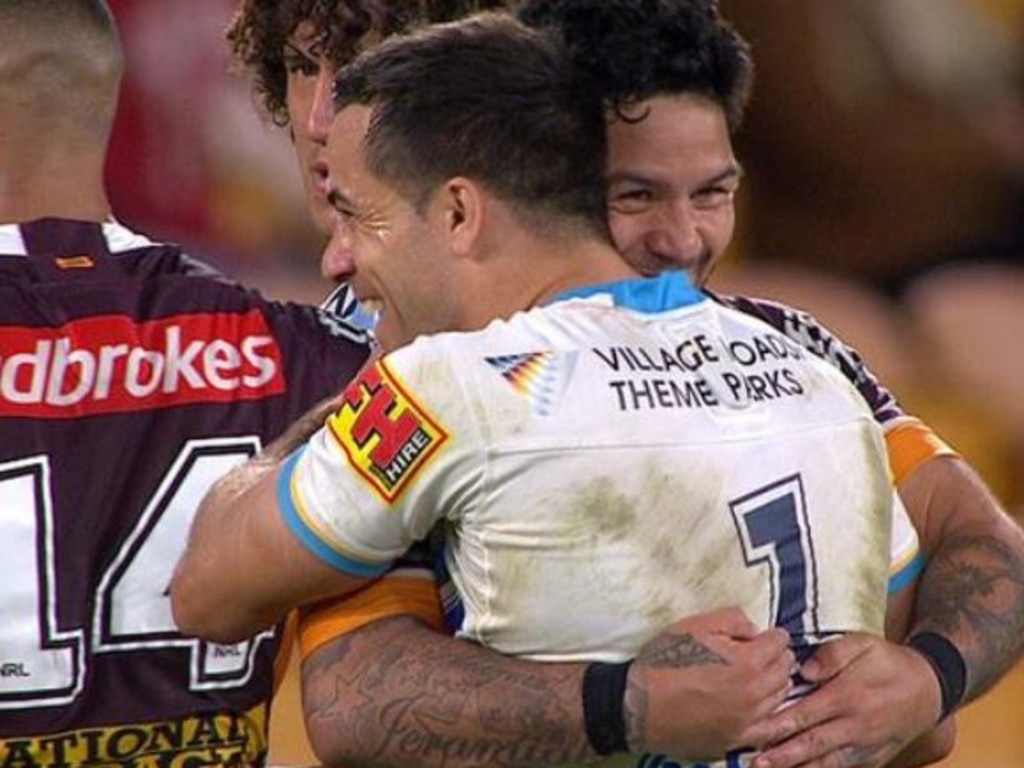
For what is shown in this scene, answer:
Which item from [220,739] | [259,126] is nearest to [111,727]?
[220,739]

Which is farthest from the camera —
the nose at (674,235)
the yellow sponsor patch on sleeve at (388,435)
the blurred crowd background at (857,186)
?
the blurred crowd background at (857,186)

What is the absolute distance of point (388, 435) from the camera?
9.55 feet

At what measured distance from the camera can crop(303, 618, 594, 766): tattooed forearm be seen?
292 cm

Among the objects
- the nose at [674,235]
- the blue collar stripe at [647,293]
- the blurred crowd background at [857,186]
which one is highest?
the blue collar stripe at [647,293]

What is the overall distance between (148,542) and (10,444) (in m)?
0.20

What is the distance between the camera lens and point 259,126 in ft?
22.6

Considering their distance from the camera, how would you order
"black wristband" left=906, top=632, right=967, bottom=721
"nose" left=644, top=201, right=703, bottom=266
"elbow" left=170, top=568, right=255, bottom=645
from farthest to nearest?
1. "nose" left=644, top=201, right=703, bottom=266
2. "black wristband" left=906, top=632, right=967, bottom=721
3. "elbow" left=170, top=568, right=255, bottom=645

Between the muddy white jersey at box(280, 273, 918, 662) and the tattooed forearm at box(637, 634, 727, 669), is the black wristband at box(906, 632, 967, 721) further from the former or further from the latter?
the tattooed forearm at box(637, 634, 727, 669)

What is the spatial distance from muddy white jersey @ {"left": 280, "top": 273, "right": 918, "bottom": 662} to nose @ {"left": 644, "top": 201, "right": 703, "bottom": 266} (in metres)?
0.45

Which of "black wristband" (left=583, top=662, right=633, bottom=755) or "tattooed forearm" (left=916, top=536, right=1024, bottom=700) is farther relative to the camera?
"tattooed forearm" (left=916, top=536, right=1024, bottom=700)

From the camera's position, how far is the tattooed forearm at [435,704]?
2920 mm

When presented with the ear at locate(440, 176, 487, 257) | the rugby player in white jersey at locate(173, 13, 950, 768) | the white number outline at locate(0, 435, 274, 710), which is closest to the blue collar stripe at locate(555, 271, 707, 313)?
the rugby player in white jersey at locate(173, 13, 950, 768)

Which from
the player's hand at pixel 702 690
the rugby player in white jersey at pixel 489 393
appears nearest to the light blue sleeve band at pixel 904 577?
the rugby player in white jersey at pixel 489 393

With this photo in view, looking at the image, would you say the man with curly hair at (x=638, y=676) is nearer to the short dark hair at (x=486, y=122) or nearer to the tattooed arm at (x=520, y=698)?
the tattooed arm at (x=520, y=698)
